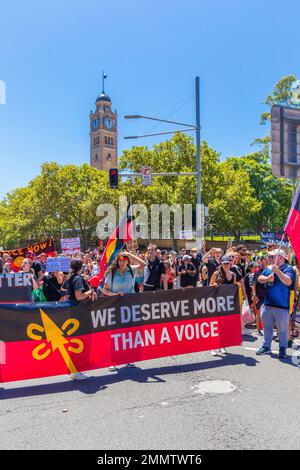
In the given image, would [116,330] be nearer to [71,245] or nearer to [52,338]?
[52,338]

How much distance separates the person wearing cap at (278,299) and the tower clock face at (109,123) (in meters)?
118

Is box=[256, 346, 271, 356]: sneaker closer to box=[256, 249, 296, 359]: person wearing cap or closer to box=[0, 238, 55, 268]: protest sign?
box=[256, 249, 296, 359]: person wearing cap

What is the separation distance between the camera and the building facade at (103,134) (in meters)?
119

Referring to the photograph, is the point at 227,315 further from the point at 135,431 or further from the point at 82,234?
the point at 82,234

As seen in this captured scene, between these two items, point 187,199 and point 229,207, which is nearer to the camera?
point 187,199

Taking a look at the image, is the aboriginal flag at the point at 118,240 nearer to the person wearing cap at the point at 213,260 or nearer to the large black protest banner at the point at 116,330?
the large black protest banner at the point at 116,330

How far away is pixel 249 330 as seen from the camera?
29.8 ft

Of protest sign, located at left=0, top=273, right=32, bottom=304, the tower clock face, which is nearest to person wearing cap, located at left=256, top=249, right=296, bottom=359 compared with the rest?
protest sign, located at left=0, top=273, right=32, bottom=304

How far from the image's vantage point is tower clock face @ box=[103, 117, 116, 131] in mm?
120000

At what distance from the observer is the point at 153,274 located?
29.9 feet

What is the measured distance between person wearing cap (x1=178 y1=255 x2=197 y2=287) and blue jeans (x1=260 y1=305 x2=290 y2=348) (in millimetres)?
3422

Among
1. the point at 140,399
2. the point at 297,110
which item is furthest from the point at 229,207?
the point at 140,399

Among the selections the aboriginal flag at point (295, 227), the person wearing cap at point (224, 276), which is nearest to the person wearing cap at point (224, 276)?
the person wearing cap at point (224, 276)
